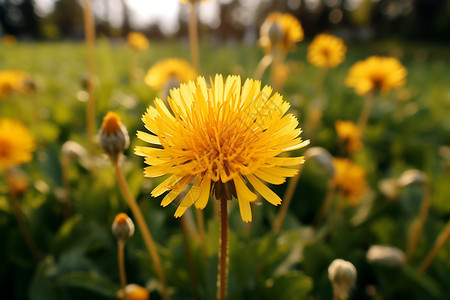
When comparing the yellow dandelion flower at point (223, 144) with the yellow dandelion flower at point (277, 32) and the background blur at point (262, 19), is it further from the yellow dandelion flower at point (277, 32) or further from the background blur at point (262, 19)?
the background blur at point (262, 19)

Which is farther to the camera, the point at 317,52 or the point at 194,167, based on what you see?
the point at 317,52

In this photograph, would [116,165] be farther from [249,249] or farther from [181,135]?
[249,249]

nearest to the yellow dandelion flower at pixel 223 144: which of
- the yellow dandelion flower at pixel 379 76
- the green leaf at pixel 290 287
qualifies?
the green leaf at pixel 290 287

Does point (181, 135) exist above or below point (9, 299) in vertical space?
above

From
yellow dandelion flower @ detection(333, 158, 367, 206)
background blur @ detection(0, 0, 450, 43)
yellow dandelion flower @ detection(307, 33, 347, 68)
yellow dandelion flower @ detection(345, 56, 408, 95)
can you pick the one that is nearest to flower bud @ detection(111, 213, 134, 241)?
yellow dandelion flower @ detection(333, 158, 367, 206)

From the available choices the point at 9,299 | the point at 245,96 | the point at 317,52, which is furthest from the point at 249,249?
the point at 317,52

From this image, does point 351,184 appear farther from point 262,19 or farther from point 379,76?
point 262,19
